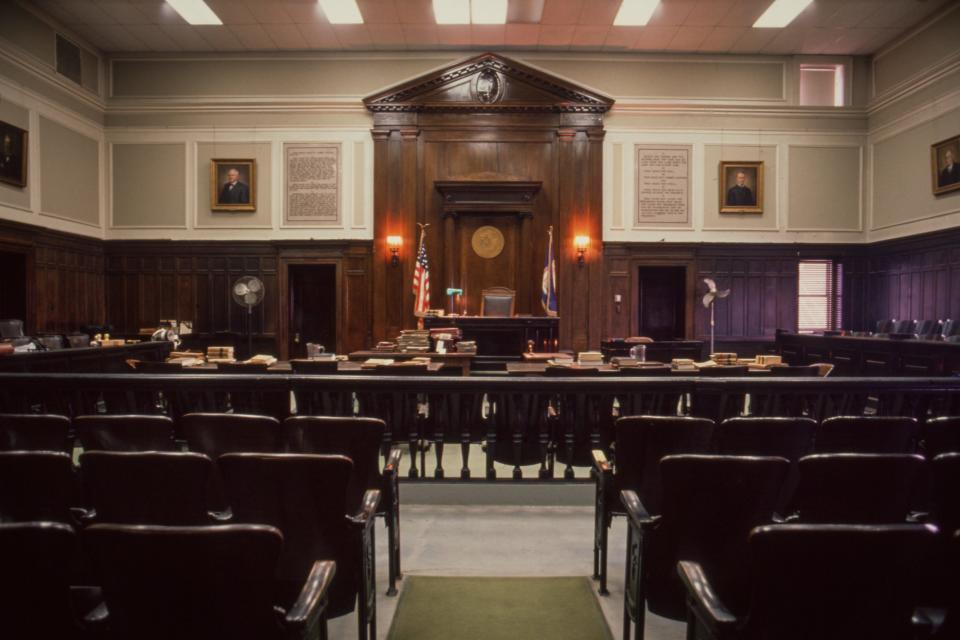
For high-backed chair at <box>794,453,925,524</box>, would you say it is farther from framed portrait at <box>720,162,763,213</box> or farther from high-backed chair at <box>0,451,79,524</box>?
framed portrait at <box>720,162,763,213</box>

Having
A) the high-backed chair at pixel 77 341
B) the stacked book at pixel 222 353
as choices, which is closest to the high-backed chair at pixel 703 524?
the stacked book at pixel 222 353

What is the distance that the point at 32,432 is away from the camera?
8.84 feet

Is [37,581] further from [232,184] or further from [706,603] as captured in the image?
[232,184]

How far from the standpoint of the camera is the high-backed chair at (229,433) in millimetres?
2520

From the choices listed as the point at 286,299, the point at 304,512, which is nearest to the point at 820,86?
the point at 286,299

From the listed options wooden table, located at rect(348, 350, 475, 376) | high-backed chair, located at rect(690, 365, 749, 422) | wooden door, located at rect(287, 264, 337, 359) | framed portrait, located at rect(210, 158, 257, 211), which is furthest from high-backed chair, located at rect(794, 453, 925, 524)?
framed portrait, located at rect(210, 158, 257, 211)

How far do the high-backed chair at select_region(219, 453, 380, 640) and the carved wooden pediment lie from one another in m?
11.2

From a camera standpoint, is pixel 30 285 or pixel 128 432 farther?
pixel 30 285

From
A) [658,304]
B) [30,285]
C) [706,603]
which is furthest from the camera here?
[658,304]

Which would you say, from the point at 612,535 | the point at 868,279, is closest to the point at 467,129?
the point at 868,279

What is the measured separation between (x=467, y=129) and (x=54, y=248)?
8.20 metres

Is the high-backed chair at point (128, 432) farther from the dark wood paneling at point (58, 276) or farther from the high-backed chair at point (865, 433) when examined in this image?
the dark wood paneling at point (58, 276)

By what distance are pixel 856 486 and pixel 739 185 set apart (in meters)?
11.7

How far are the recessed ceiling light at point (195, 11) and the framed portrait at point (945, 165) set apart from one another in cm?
1348
